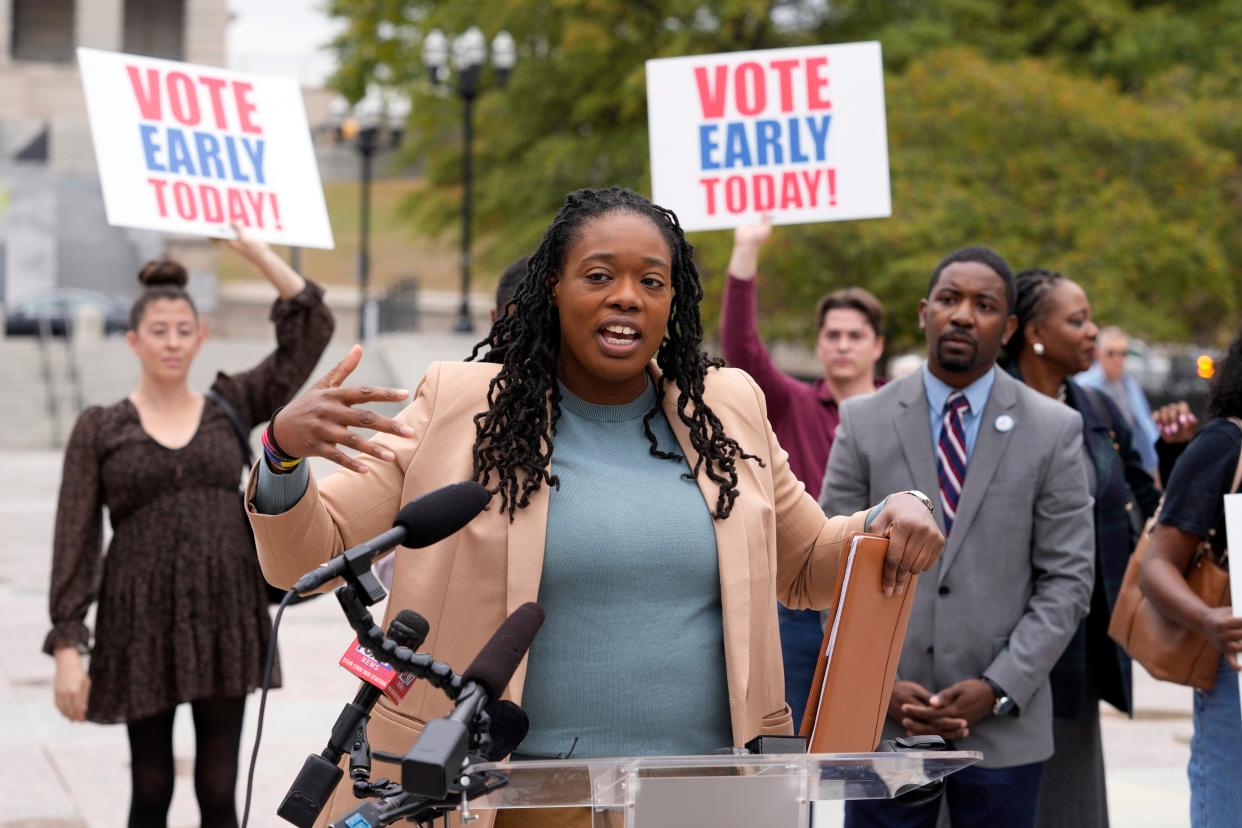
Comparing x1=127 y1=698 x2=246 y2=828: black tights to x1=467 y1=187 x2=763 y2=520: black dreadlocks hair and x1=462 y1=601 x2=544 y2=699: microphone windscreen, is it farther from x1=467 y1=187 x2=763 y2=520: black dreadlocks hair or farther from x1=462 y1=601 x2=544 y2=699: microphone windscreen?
x1=462 y1=601 x2=544 y2=699: microphone windscreen

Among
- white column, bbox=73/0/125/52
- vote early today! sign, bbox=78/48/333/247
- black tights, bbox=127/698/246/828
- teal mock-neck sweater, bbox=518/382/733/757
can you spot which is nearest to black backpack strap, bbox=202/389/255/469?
vote early today! sign, bbox=78/48/333/247

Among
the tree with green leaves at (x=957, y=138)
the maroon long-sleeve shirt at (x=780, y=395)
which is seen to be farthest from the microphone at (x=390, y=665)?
the tree with green leaves at (x=957, y=138)

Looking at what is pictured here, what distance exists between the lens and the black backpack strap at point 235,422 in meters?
6.00

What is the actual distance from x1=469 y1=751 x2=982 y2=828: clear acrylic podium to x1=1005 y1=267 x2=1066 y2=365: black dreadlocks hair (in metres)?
3.78

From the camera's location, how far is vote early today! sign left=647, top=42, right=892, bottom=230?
282 inches

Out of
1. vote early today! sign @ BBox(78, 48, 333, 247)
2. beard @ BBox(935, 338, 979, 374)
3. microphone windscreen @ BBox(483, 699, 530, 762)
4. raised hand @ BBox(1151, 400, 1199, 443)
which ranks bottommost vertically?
microphone windscreen @ BBox(483, 699, 530, 762)

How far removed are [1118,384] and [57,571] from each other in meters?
9.94

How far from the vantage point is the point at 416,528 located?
102 inches

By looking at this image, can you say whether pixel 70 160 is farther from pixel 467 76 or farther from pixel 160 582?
pixel 160 582

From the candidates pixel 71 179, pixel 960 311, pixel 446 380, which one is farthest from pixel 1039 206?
pixel 71 179

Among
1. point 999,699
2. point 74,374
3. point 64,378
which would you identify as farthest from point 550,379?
point 64,378

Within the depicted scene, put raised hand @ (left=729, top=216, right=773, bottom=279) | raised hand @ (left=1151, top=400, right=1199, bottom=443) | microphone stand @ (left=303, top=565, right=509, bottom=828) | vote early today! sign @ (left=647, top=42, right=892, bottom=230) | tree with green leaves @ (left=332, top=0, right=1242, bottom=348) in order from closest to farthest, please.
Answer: microphone stand @ (left=303, top=565, right=509, bottom=828) → raised hand @ (left=729, top=216, right=773, bottom=279) → raised hand @ (left=1151, top=400, right=1199, bottom=443) → vote early today! sign @ (left=647, top=42, right=892, bottom=230) → tree with green leaves @ (left=332, top=0, right=1242, bottom=348)

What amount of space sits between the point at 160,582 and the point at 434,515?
350cm

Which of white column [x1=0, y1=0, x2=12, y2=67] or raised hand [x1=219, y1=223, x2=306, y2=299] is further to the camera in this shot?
white column [x1=0, y1=0, x2=12, y2=67]
